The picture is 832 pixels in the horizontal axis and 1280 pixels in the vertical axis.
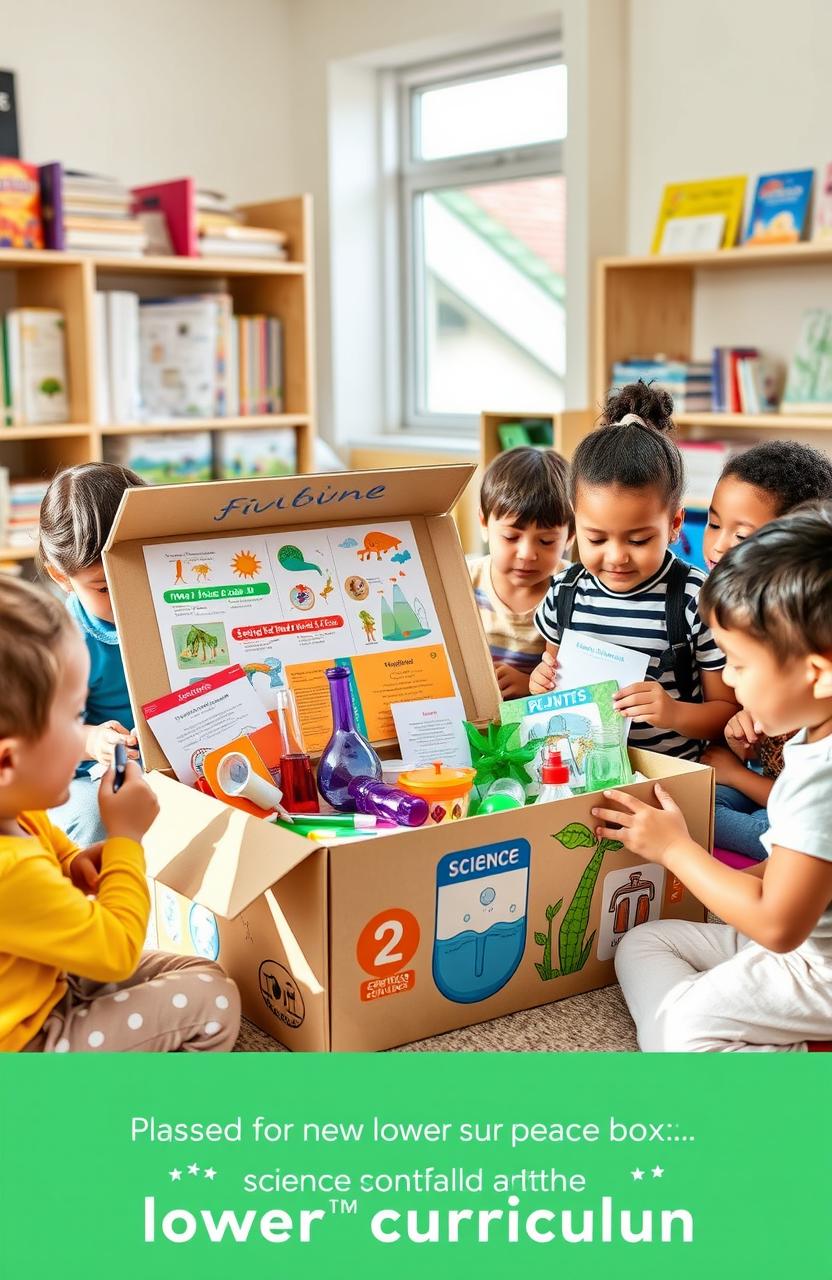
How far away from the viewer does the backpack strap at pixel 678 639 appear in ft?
5.44

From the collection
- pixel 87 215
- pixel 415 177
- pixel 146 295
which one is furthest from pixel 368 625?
pixel 415 177

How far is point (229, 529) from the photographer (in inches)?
58.5

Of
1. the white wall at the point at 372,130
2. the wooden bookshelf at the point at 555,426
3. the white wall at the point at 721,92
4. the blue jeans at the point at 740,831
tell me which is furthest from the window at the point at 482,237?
the blue jeans at the point at 740,831

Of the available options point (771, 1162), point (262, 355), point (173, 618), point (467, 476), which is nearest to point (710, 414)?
point (262, 355)

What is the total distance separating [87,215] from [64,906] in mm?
2794

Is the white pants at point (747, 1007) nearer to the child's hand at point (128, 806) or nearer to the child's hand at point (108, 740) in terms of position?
the child's hand at point (128, 806)

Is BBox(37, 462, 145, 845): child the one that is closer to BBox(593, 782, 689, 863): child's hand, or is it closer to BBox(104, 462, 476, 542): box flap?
BBox(104, 462, 476, 542): box flap

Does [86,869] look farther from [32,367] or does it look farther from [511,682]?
[32,367]

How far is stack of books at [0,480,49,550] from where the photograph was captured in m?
3.32

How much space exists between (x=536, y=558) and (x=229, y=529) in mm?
605

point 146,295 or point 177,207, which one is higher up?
point 177,207

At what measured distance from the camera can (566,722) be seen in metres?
1.46

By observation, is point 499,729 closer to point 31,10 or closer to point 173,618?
point 173,618

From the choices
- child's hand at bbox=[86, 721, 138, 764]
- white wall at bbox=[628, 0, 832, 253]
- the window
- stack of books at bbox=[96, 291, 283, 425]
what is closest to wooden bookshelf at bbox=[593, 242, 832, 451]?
white wall at bbox=[628, 0, 832, 253]
